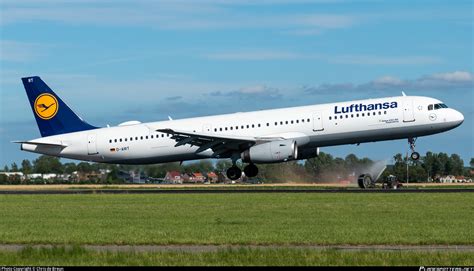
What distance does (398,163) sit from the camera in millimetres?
85938

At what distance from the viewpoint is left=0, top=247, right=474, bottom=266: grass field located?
58.3 feet

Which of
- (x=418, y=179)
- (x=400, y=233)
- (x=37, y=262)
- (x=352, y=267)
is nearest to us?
(x=352, y=267)

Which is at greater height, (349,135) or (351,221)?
(349,135)

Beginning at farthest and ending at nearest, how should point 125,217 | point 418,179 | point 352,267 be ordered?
point 418,179
point 125,217
point 352,267

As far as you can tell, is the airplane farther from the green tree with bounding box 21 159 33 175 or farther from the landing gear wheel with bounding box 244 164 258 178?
the green tree with bounding box 21 159 33 175

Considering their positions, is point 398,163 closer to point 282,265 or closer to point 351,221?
point 351,221

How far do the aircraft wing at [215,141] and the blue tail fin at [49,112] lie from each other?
8.99 metres

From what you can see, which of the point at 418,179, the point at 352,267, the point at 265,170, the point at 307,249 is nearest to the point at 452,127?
the point at 265,170

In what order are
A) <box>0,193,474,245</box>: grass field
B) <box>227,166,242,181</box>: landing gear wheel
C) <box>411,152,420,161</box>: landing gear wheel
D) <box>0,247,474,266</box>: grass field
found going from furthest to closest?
<box>227,166,242,181</box>: landing gear wheel → <box>411,152,420,161</box>: landing gear wheel → <box>0,193,474,245</box>: grass field → <box>0,247,474,266</box>: grass field

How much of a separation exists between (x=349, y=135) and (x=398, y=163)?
35.2 metres

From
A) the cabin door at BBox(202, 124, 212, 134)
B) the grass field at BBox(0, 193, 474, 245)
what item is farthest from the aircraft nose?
the cabin door at BBox(202, 124, 212, 134)

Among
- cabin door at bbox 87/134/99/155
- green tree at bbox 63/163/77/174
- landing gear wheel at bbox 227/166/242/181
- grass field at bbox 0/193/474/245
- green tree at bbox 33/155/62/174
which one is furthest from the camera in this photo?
green tree at bbox 33/155/62/174

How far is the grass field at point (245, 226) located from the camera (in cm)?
1856

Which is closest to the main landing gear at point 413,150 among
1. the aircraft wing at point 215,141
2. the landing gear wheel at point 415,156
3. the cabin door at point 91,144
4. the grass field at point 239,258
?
the landing gear wheel at point 415,156
